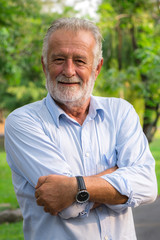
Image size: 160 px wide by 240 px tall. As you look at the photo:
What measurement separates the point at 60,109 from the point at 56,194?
566 mm

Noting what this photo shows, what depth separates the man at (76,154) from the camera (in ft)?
6.21

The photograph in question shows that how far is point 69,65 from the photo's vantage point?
2.10 meters

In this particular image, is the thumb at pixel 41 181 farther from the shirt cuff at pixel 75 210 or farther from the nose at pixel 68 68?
the nose at pixel 68 68

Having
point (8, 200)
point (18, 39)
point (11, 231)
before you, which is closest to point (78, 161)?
point (11, 231)

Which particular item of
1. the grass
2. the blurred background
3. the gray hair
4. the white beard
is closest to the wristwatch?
the white beard

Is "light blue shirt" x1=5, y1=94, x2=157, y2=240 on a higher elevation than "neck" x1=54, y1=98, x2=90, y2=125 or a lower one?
lower

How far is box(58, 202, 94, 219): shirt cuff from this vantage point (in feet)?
6.11

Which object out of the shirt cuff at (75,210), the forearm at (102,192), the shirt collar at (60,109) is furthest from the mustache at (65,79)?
the shirt cuff at (75,210)

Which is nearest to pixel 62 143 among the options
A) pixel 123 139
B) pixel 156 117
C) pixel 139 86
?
pixel 123 139

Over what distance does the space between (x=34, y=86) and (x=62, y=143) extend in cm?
2854

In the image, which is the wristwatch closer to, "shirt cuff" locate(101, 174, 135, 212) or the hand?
the hand

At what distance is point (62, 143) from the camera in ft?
6.88

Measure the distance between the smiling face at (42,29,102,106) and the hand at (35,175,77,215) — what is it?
1.81ft

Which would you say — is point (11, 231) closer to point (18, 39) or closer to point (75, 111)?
point (75, 111)
